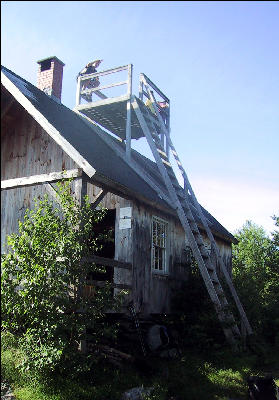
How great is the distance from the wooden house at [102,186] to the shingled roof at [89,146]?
0.08 ft

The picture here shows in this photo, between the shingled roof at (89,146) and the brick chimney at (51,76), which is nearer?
the shingled roof at (89,146)

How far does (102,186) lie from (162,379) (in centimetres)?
447

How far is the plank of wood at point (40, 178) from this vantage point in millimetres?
9482

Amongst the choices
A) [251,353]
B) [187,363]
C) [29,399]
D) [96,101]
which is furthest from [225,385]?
[96,101]

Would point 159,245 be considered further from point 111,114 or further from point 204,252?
point 111,114

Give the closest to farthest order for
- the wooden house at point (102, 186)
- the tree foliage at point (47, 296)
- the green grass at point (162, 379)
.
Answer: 1. the tree foliage at point (47, 296)
2. the green grass at point (162, 379)
3. the wooden house at point (102, 186)

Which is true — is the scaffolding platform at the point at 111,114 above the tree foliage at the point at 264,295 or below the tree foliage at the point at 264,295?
above

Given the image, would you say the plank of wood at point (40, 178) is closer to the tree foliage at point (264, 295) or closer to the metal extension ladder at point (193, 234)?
the metal extension ladder at point (193, 234)

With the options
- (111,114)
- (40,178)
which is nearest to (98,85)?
(111,114)

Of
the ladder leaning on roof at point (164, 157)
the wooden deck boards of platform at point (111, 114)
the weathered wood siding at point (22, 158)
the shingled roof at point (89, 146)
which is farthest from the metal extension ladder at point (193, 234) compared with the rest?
the weathered wood siding at point (22, 158)

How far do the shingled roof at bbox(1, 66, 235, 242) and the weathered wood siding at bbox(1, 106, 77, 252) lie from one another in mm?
615

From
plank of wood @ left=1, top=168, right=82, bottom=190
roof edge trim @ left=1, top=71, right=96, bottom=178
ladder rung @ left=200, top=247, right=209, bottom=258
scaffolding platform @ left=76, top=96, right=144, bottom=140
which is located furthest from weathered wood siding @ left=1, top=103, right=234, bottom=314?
scaffolding platform @ left=76, top=96, right=144, bottom=140

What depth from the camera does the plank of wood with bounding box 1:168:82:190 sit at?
31.1 ft

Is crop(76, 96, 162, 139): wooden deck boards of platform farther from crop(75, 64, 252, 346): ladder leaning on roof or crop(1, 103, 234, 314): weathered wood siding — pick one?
crop(1, 103, 234, 314): weathered wood siding
